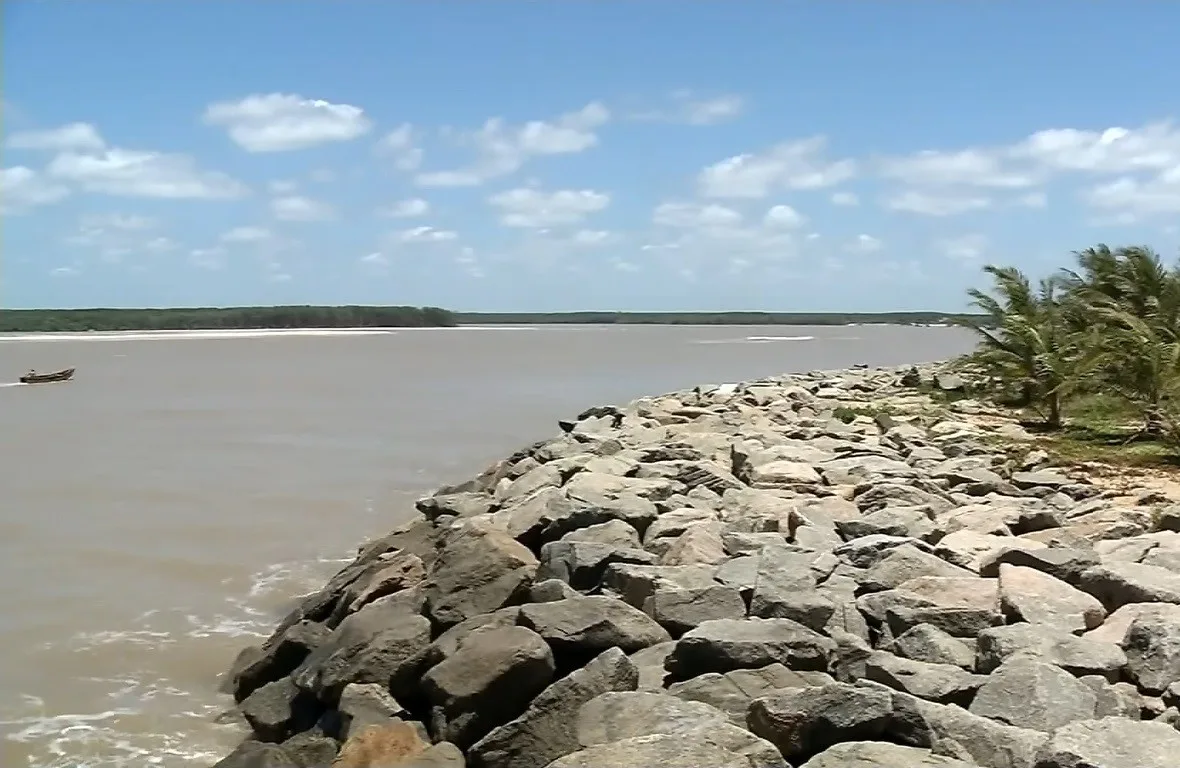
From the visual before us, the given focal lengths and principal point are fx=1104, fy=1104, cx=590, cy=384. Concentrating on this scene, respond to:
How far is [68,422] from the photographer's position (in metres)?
18.6

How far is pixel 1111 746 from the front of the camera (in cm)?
285

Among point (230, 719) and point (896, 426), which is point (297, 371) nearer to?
point (896, 426)

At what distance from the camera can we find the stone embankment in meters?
3.02

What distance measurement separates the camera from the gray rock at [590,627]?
3992 mm

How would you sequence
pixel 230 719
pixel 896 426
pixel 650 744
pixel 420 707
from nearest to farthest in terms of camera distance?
pixel 650 744
pixel 420 707
pixel 230 719
pixel 896 426

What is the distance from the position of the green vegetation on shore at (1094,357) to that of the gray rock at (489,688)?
647cm

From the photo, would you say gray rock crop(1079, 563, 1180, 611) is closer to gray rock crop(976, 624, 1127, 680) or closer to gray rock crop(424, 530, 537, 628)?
gray rock crop(976, 624, 1127, 680)

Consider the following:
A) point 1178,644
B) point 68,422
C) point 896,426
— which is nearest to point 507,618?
point 1178,644


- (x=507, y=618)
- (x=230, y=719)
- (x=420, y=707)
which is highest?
(x=507, y=618)

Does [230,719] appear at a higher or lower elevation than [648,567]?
lower

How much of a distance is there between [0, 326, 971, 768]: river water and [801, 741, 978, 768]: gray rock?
310cm

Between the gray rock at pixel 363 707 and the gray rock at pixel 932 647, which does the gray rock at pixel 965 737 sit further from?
the gray rock at pixel 363 707

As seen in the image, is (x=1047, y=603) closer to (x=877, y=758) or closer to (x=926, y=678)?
(x=926, y=678)

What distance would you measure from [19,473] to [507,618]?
10550 mm
